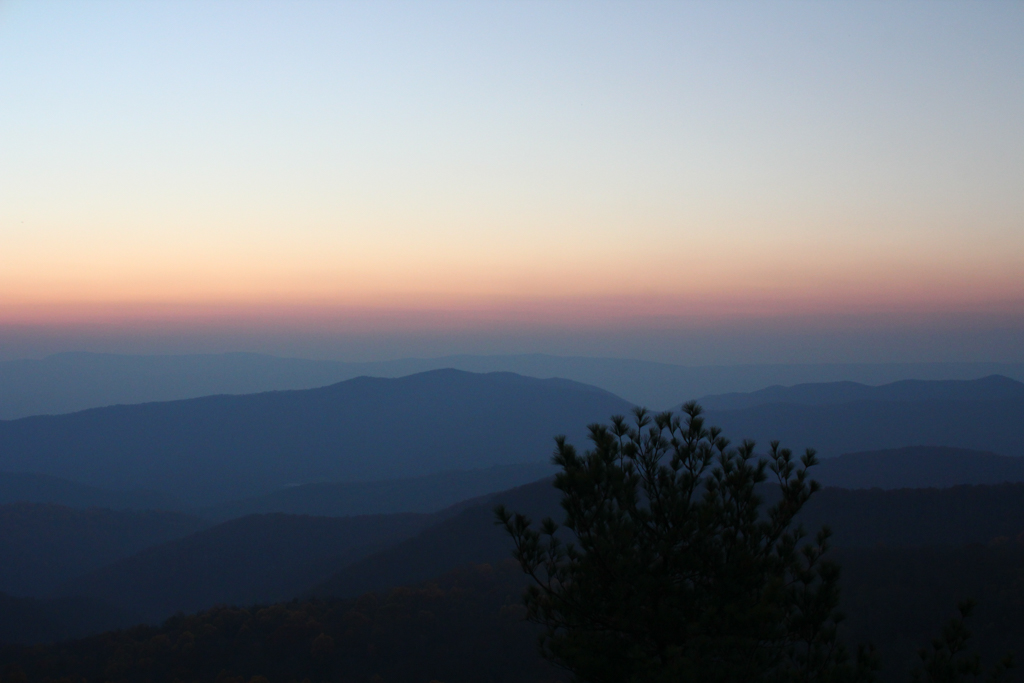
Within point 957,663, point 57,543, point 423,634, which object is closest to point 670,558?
point 957,663

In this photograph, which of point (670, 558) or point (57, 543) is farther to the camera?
point (57, 543)

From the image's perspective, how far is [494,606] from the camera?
7350cm

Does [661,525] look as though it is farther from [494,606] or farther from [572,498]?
[494,606]

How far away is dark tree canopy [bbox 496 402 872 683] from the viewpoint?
9047 mm

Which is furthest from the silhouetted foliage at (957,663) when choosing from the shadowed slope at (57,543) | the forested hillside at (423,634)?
the shadowed slope at (57,543)

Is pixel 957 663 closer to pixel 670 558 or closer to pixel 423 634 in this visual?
pixel 670 558

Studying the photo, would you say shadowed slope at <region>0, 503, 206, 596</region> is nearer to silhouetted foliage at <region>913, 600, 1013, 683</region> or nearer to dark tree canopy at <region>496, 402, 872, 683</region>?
dark tree canopy at <region>496, 402, 872, 683</region>

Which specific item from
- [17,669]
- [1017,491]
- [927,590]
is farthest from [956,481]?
[17,669]

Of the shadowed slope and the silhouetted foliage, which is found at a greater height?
the silhouetted foliage

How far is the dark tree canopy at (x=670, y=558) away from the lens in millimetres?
9047

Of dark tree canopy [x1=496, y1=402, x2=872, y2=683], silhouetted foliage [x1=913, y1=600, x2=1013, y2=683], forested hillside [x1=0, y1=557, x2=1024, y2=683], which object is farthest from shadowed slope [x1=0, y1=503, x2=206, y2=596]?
silhouetted foliage [x1=913, y1=600, x2=1013, y2=683]

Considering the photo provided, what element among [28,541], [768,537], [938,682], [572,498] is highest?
[572,498]

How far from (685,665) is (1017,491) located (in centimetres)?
11471

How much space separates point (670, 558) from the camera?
30.9ft
